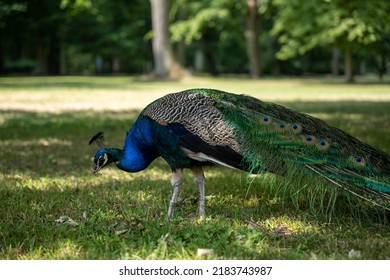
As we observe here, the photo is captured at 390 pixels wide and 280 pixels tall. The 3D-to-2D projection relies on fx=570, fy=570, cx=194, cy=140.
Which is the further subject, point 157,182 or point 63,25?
point 63,25

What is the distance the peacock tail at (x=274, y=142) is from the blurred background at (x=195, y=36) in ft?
29.4

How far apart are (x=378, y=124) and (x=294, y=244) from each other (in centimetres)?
765

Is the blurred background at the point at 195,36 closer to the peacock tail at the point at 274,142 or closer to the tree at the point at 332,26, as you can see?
the tree at the point at 332,26

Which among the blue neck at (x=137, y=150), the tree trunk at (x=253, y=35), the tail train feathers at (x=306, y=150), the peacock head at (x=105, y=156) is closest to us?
the tail train feathers at (x=306, y=150)

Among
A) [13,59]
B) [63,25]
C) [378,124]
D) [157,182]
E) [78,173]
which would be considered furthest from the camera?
[13,59]

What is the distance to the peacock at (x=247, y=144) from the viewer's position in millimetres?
4133

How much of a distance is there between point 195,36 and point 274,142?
31.3 meters

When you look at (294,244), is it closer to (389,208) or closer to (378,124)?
(389,208)

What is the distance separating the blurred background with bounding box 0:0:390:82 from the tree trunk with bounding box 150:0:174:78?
0.05m

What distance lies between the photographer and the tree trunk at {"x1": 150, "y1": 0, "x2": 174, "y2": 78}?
3058cm

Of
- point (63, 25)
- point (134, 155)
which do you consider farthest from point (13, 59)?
point (134, 155)

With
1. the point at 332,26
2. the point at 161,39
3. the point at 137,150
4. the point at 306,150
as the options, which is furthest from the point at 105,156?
the point at 161,39

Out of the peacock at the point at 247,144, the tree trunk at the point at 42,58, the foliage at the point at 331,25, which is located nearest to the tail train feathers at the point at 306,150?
the peacock at the point at 247,144

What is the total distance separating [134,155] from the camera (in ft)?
14.9
